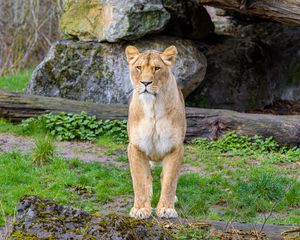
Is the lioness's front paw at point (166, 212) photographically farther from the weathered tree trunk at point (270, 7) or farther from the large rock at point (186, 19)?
the large rock at point (186, 19)

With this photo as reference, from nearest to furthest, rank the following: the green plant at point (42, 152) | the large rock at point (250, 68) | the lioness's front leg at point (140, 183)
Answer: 1. the lioness's front leg at point (140, 183)
2. the green plant at point (42, 152)
3. the large rock at point (250, 68)

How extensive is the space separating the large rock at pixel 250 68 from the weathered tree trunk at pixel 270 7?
9.41ft

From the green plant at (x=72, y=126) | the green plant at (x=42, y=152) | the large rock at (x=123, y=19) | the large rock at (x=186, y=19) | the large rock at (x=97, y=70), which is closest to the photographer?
the green plant at (x=42, y=152)

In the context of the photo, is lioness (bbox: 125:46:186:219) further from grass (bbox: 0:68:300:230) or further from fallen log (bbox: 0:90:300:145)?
fallen log (bbox: 0:90:300:145)

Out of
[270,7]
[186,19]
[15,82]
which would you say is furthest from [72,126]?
[15,82]

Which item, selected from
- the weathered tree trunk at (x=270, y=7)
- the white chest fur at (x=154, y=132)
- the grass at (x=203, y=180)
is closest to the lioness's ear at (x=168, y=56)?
the white chest fur at (x=154, y=132)

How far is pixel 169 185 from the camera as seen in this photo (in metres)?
7.22

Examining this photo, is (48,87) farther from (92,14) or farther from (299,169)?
(299,169)

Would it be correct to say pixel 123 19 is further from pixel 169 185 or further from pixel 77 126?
pixel 169 185

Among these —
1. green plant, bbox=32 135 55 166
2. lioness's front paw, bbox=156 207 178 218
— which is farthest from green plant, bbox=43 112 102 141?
→ lioness's front paw, bbox=156 207 178 218

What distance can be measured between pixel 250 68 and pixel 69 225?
32.0 feet

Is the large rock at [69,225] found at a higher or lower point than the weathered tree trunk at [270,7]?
lower

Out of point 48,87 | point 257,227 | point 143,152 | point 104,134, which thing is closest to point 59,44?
point 48,87

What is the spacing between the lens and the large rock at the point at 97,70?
1223 cm
